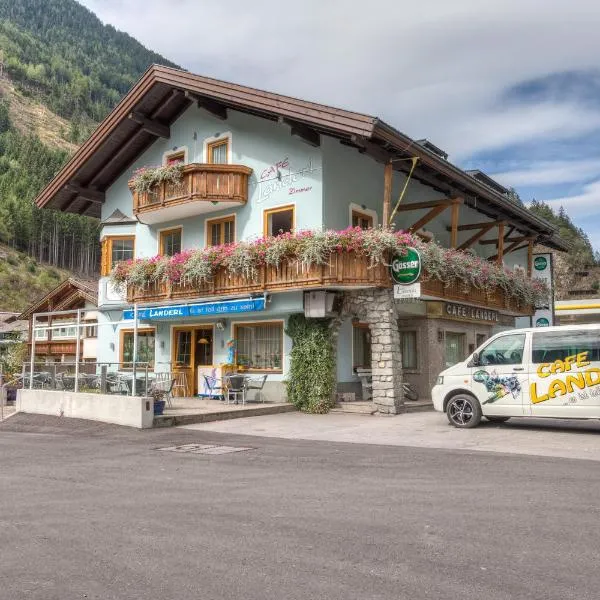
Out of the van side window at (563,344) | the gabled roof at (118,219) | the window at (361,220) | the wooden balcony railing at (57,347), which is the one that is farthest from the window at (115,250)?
the wooden balcony railing at (57,347)

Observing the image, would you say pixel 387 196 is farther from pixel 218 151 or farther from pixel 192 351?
pixel 192 351

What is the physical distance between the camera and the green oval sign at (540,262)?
2689 cm

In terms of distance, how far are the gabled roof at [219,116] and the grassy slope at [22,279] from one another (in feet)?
205

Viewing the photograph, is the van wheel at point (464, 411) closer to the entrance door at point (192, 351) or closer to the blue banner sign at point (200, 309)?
the blue banner sign at point (200, 309)

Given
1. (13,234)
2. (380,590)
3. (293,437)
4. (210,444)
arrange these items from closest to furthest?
(380,590) → (210,444) → (293,437) → (13,234)

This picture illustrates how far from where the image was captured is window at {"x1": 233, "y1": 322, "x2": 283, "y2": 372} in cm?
1952

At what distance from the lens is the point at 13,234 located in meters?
103

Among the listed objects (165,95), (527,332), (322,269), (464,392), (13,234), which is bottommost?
(464,392)

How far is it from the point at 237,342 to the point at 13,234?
9281cm

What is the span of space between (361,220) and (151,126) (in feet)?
25.7

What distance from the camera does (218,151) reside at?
21.4 m

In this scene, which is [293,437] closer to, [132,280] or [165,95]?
[132,280]

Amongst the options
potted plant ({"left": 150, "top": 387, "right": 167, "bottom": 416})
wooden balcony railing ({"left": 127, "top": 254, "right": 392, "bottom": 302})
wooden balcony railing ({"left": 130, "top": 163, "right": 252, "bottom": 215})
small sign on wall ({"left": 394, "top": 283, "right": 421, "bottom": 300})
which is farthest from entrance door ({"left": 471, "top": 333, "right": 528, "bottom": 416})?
wooden balcony railing ({"left": 130, "top": 163, "right": 252, "bottom": 215})

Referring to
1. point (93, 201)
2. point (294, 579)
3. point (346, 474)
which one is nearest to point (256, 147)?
point (93, 201)
